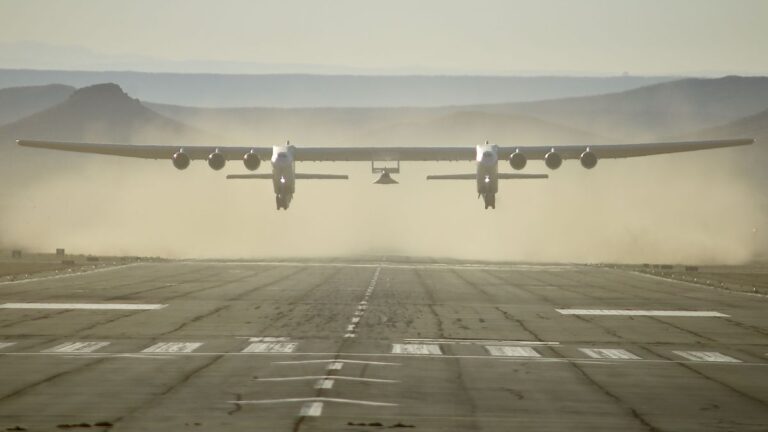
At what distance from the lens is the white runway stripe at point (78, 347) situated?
2778 centimetres

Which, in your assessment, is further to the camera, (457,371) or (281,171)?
(281,171)

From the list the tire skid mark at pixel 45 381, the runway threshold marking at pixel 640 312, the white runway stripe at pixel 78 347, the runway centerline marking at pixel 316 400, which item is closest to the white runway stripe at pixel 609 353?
the runway centerline marking at pixel 316 400

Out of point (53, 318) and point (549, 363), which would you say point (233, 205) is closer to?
point (53, 318)

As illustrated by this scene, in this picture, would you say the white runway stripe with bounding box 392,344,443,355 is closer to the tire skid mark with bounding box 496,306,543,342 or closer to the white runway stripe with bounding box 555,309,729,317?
the tire skid mark with bounding box 496,306,543,342

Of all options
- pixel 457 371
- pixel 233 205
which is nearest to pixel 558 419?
pixel 457 371

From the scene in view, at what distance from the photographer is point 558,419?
60.7 ft

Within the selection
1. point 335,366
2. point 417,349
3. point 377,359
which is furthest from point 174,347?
point 417,349

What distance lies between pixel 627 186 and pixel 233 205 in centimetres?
5729

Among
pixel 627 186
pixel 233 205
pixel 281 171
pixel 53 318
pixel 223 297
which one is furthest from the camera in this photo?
pixel 627 186

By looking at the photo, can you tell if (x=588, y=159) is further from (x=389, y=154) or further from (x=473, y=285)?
(x=389, y=154)

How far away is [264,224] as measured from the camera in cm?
14350

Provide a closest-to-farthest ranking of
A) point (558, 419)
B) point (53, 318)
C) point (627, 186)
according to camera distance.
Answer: point (558, 419)
point (53, 318)
point (627, 186)

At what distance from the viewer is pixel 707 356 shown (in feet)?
93.0

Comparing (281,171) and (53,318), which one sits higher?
Result: (281,171)
